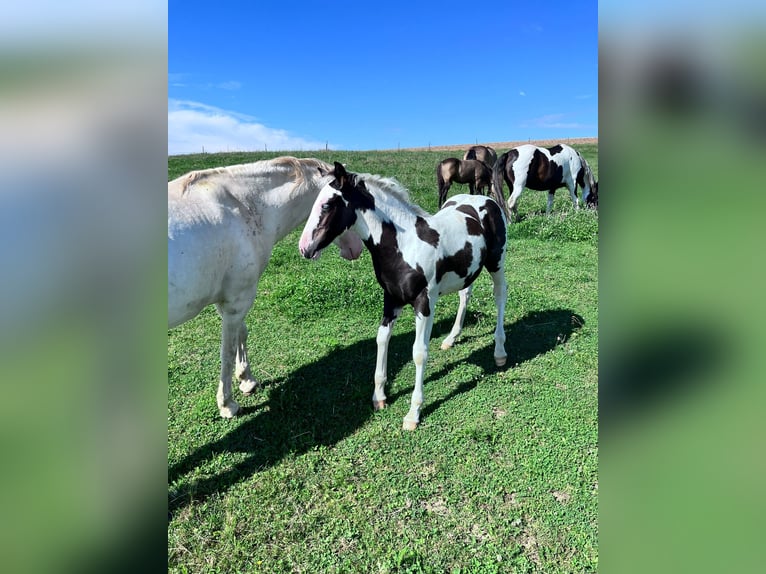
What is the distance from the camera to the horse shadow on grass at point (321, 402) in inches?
128

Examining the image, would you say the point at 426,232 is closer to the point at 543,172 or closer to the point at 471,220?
the point at 471,220

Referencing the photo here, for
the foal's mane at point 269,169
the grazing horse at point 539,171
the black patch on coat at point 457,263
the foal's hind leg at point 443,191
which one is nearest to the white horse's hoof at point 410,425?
the black patch on coat at point 457,263

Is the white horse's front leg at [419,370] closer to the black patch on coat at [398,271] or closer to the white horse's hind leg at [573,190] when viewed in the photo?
the black patch on coat at [398,271]

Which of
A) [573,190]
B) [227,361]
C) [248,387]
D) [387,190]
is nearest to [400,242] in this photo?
[387,190]

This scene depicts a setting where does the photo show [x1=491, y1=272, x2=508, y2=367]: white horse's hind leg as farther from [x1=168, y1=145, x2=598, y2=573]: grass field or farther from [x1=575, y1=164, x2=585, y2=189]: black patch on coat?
[x1=575, y1=164, x2=585, y2=189]: black patch on coat

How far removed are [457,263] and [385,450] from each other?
1.63 meters

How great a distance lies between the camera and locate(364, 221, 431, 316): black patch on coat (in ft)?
11.6

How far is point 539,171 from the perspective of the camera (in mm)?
10859

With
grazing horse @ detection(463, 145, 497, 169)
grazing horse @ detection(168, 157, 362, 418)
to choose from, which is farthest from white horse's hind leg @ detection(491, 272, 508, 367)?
grazing horse @ detection(463, 145, 497, 169)

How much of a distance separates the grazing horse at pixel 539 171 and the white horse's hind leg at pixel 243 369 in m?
7.77

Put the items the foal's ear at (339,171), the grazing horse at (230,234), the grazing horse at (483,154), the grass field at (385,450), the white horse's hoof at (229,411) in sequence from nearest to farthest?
the grass field at (385,450) < the grazing horse at (230,234) < the foal's ear at (339,171) < the white horse's hoof at (229,411) < the grazing horse at (483,154)

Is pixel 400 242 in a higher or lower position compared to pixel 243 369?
higher
